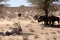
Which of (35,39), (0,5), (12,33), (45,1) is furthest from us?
(45,1)

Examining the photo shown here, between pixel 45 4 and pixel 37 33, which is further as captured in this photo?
pixel 45 4

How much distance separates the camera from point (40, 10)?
105ft

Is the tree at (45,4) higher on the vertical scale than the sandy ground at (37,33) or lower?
higher

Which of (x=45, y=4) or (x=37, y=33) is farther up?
(x=45, y=4)

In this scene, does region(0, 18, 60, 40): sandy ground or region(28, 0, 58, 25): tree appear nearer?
region(0, 18, 60, 40): sandy ground

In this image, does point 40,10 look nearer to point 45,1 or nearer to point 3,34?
point 45,1

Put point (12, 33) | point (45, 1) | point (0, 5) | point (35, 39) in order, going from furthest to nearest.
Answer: point (45, 1) → point (0, 5) → point (12, 33) → point (35, 39)

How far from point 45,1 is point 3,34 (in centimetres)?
1059

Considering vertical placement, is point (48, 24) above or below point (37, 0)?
below

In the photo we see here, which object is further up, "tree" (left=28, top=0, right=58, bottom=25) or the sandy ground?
"tree" (left=28, top=0, right=58, bottom=25)

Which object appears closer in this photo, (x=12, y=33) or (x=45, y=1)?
(x=12, y=33)

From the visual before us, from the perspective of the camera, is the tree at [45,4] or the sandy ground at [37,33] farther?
the tree at [45,4]

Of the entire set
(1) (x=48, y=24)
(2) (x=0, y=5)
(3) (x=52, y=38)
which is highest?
(2) (x=0, y=5)

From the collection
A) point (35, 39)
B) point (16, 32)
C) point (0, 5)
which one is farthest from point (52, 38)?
point (0, 5)
